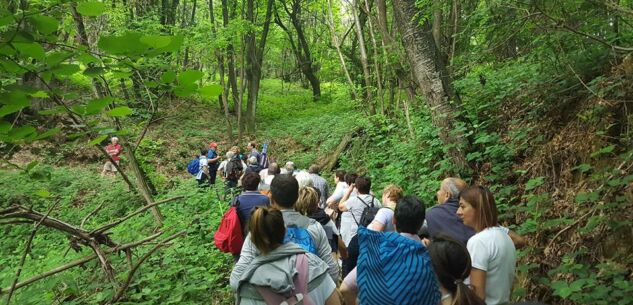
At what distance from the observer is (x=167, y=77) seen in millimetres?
1606

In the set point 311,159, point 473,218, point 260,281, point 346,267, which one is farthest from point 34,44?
point 311,159

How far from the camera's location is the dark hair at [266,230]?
2821 mm

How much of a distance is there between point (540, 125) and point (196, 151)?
15.7 meters

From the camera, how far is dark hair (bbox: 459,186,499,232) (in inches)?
125

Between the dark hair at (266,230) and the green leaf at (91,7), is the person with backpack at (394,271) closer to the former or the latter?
the dark hair at (266,230)

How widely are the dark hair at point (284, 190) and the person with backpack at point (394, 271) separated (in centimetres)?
86

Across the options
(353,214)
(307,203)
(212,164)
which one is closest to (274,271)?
(307,203)

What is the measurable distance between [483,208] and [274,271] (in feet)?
5.29

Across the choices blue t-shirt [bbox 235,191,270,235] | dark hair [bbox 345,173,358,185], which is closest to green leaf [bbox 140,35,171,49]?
blue t-shirt [bbox 235,191,270,235]

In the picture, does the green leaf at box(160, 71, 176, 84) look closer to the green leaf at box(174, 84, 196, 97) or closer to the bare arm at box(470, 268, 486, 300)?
the green leaf at box(174, 84, 196, 97)

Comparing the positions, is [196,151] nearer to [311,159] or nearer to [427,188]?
[311,159]

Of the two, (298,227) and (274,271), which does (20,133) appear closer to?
(274,271)

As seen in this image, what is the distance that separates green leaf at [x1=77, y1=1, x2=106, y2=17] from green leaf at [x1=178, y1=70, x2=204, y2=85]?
365mm

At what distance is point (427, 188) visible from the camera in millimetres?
7168
